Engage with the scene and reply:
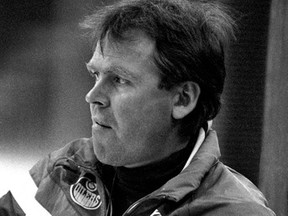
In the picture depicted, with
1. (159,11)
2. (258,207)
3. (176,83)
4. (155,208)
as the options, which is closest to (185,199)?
(155,208)

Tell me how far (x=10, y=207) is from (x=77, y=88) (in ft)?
3.19

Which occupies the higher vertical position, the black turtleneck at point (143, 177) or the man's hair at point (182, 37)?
the man's hair at point (182, 37)

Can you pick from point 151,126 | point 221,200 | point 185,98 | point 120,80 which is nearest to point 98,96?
point 120,80

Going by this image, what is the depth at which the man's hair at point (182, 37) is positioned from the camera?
1871mm

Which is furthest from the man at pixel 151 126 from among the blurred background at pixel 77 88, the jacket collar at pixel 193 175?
the blurred background at pixel 77 88

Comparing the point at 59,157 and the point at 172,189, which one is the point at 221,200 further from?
the point at 59,157

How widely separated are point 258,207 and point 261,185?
952 millimetres

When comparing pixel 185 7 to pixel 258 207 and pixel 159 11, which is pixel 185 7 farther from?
pixel 258 207

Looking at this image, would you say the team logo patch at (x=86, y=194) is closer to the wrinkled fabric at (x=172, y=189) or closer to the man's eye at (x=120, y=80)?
the wrinkled fabric at (x=172, y=189)

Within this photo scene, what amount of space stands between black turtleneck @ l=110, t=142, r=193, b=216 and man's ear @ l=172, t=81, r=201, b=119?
0.38 ft

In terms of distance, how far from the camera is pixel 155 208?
1.75 meters

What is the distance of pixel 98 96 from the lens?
1810 mm

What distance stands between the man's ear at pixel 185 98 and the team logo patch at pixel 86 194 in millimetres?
333

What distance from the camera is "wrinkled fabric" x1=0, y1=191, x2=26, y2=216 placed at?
1941 millimetres
